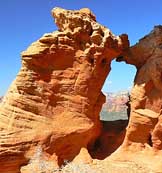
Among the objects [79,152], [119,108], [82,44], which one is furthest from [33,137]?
[119,108]

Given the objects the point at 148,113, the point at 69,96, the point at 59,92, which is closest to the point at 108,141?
the point at 148,113

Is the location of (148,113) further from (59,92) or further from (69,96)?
(59,92)

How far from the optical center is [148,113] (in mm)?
20031

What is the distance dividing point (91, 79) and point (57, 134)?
3364 millimetres

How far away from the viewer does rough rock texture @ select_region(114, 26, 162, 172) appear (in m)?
19.8

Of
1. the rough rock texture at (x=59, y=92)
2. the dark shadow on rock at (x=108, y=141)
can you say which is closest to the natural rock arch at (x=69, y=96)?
the rough rock texture at (x=59, y=92)

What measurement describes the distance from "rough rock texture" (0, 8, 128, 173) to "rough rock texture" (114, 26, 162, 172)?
1.83 meters

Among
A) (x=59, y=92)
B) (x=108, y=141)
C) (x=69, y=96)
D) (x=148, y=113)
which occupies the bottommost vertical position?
(x=108, y=141)

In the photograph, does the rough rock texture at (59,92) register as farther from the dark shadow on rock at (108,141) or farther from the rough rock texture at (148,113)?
the rough rock texture at (148,113)

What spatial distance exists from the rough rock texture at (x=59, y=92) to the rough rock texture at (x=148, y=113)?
1828 mm

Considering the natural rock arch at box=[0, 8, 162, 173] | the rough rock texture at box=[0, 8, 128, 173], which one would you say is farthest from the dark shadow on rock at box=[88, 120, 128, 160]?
the rough rock texture at box=[0, 8, 128, 173]

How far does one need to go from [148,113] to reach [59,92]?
4.63m

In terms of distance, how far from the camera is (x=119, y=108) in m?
118

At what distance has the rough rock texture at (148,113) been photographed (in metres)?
19.8
